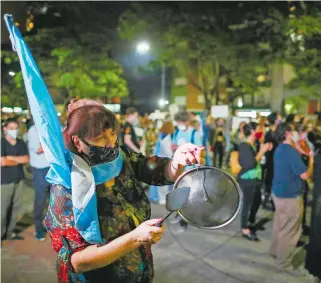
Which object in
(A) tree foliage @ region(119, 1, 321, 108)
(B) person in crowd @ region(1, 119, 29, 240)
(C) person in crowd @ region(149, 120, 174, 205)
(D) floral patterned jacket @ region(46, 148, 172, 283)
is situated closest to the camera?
(D) floral patterned jacket @ region(46, 148, 172, 283)

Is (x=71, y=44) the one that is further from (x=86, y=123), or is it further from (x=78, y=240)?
(x=78, y=240)

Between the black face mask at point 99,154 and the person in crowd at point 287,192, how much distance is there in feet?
12.0

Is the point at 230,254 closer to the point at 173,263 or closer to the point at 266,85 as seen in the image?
the point at 173,263

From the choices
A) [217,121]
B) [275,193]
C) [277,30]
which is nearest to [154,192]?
[275,193]

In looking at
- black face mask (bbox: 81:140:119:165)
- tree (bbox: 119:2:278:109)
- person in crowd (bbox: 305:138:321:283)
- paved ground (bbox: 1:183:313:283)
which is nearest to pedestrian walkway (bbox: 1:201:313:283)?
paved ground (bbox: 1:183:313:283)

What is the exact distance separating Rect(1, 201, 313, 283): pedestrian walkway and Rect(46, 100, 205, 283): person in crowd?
3.18 metres

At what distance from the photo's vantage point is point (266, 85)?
100ft

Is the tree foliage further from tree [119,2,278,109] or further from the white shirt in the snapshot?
the white shirt

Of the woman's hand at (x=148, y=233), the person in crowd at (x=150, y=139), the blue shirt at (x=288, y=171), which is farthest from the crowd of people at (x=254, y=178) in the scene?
the person in crowd at (x=150, y=139)

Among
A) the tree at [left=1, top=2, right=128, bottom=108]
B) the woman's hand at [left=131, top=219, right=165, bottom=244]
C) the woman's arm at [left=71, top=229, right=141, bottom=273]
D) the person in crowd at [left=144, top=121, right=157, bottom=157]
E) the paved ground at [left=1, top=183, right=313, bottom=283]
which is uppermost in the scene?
A: the tree at [left=1, top=2, right=128, bottom=108]

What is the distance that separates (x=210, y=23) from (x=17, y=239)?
43.5ft

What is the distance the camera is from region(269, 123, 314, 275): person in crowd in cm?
504

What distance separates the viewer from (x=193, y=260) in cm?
550

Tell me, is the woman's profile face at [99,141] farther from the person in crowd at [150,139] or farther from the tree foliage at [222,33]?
the tree foliage at [222,33]
